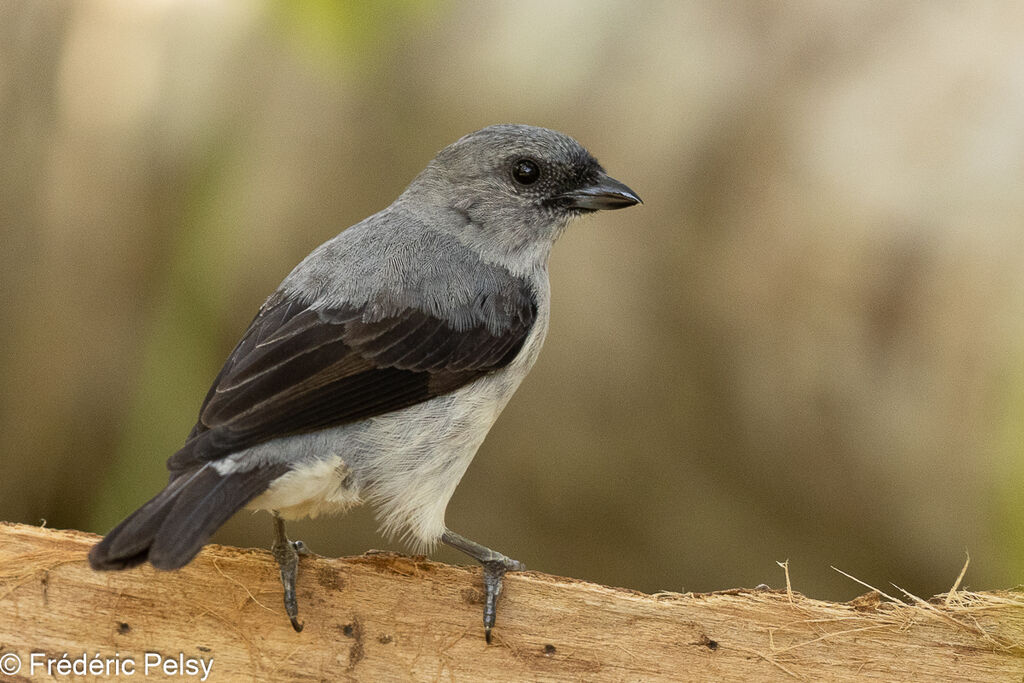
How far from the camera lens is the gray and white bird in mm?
1799

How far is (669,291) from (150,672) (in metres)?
1.64

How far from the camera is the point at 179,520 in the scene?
1621 millimetres

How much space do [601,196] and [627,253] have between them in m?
0.67

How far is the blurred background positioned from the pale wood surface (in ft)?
2.78

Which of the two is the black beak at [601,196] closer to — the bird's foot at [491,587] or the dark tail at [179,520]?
the bird's foot at [491,587]

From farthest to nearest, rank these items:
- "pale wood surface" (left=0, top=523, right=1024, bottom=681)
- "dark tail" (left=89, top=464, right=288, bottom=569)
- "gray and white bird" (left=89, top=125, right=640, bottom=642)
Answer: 1. "pale wood surface" (left=0, top=523, right=1024, bottom=681)
2. "gray and white bird" (left=89, top=125, right=640, bottom=642)
3. "dark tail" (left=89, top=464, right=288, bottom=569)

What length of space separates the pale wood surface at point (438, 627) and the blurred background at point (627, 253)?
85 cm

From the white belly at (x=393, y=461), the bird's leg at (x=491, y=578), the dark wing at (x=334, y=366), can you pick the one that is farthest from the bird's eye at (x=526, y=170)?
the bird's leg at (x=491, y=578)

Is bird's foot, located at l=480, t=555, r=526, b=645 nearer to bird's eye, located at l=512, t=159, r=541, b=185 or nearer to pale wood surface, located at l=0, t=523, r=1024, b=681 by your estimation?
pale wood surface, located at l=0, t=523, r=1024, b=681

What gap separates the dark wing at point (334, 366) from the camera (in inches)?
72.0

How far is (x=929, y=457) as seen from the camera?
9.23 ft

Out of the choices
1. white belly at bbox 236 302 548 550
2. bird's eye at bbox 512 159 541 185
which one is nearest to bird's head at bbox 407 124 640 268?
bird's eye at bbox 512 159 541 185

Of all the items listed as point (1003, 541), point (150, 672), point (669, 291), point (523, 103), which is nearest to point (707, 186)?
point (669, 291)

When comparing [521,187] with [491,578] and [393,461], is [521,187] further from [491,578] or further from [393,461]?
[491,578]
